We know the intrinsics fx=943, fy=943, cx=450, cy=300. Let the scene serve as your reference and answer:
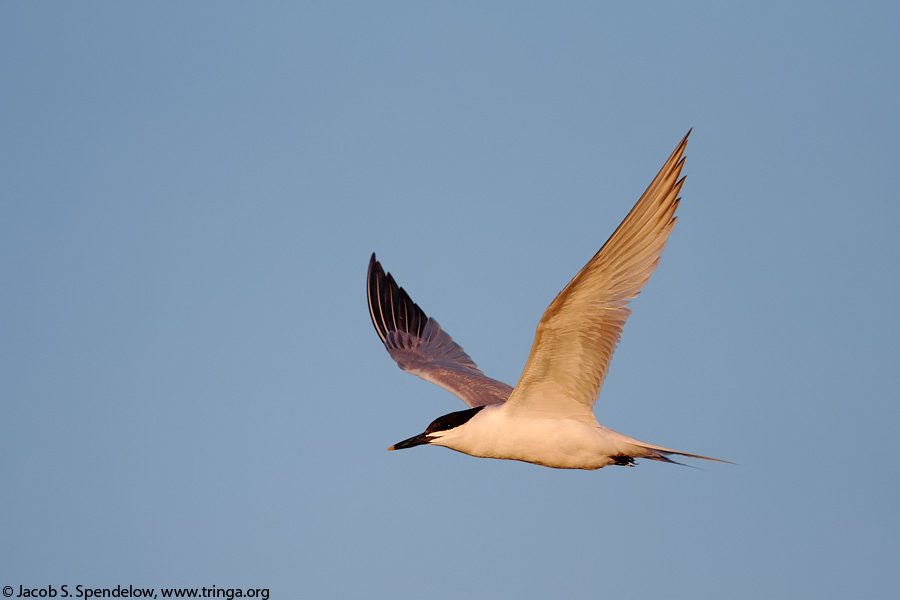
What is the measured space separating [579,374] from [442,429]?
184 cm

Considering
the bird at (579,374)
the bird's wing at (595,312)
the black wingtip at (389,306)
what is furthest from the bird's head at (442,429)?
the black wingtip at (389,306)

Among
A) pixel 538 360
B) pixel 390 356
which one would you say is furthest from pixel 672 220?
pixel 390 356

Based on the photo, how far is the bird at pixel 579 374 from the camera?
8.73 m

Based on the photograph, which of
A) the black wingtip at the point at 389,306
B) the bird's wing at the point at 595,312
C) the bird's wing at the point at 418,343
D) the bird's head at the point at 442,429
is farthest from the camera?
the black wingtip at the point at 389,306

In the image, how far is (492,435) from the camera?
10.3 metres

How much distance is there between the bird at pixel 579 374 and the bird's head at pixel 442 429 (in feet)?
0.04

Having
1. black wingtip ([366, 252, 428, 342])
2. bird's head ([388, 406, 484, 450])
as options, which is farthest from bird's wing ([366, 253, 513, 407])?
bird's head ([388, 406, 484, 450])

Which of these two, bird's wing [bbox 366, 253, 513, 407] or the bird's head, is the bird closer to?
the bird's head

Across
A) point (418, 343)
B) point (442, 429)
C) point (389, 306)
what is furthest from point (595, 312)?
point (389, 306)

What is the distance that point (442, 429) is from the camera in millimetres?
10766

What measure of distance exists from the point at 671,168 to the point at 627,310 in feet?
5.19

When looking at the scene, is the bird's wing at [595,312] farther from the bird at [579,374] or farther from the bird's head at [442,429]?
the bird's head at [442,429]

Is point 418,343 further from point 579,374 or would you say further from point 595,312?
point 595,312

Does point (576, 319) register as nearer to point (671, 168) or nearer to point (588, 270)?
point (588, 270)
